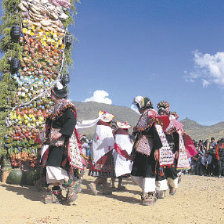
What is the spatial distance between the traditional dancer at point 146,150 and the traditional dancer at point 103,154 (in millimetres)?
1036

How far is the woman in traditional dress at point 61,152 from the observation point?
448 centimetres

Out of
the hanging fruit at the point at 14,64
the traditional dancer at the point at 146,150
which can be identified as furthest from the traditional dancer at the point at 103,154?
the hanging fruit at the point at 14,64

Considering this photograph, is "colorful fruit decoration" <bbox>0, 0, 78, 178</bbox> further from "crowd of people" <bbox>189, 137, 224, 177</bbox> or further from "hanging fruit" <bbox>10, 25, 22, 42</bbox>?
"crowd of people" <bbox>189, 137, 224, 177</bbox>

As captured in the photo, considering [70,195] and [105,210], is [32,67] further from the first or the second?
[105,210]

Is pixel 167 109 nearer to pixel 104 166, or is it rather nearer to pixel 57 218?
pixel 104 166

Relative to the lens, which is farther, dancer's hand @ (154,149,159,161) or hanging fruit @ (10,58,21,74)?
hanging fruit @ (10,58,21,74)

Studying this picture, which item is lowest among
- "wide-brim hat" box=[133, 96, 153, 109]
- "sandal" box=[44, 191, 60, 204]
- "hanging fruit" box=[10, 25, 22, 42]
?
"sandal" box=[44, 191, 60, 204]

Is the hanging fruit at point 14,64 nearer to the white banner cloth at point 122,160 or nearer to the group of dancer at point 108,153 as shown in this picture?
the group of dancer at point 108,153

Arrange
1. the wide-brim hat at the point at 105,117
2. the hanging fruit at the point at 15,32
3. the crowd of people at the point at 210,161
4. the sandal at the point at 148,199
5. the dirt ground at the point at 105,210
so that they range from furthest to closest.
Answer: the crowd of people at the point at 210,161, the hanging fruit at the point at 15,32, the wide-brim hat at the point at 105,117, the sandal at the point at 148,199, the dirt ground at the point at 105,210

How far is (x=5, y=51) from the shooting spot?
689cm

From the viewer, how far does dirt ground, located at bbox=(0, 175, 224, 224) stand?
3.78 meters

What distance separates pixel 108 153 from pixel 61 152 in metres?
1.89

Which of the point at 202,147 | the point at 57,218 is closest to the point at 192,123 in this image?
the point at 202,147

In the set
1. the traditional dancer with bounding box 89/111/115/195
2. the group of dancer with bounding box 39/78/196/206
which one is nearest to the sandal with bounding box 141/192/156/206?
the group of dancer with bounding box 39/78/196/206
